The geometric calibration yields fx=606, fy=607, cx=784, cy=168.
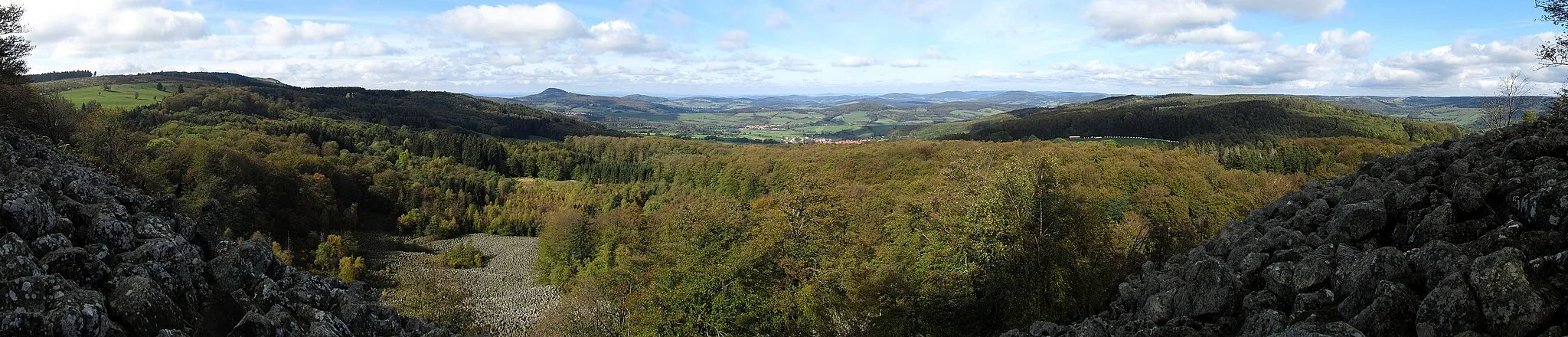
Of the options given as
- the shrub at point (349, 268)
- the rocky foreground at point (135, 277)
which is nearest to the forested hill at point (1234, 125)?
the shrub at point (349, 268)

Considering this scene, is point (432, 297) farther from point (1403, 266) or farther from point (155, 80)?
point (155, 80)

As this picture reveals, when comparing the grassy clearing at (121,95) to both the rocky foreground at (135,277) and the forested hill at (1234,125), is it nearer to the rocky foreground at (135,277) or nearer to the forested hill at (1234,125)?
the rocky foreground at (135,277)

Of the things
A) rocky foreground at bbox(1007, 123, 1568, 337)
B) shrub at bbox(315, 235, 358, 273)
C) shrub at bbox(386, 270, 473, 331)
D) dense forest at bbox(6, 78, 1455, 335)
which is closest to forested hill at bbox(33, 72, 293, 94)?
dense forest at bbox(6, 78, 1455, 335)

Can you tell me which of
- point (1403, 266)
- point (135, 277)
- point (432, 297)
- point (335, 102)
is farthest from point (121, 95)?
point (1403, 266)

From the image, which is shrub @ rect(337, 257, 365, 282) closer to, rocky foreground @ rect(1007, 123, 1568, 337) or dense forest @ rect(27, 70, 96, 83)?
rocky foreground @ rect(1007, 123, 1568, 337)

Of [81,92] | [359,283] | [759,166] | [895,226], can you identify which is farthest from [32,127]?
[81,92]

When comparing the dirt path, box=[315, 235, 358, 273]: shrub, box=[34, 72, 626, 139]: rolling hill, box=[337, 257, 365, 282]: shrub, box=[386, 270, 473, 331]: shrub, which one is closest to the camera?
box=[386, 270, 473, 331]: shrub
